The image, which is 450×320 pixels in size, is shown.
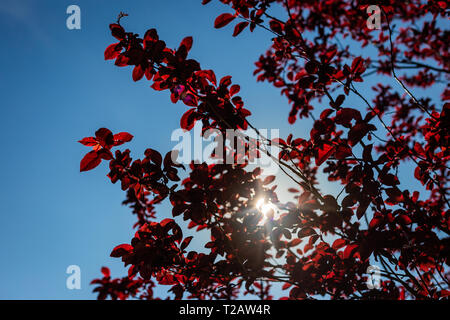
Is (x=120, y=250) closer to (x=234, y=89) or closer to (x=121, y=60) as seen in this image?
(x=121, y=60)

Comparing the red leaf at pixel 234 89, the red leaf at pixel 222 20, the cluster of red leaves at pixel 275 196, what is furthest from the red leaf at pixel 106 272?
the red leaf at pixel 222 20

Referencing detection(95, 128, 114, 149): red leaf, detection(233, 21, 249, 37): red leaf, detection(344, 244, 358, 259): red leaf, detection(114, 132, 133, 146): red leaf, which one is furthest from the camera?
detection(233, 21, 249, 37): red leaf

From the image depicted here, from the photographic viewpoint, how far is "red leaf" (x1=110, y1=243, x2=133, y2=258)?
5.97 feet

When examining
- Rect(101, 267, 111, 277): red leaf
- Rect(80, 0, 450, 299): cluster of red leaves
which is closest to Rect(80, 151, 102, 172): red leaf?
Rect(80, 0, 450, 299): cluster of red leaves

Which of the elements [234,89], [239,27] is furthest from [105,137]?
[239,27]

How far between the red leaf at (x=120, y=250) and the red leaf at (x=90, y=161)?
669 mm

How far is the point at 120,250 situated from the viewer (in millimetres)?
1827

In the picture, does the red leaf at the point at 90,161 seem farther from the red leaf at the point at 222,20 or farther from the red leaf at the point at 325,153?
the red leaf at the point at 325,153

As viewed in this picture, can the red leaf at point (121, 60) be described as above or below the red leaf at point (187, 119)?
above

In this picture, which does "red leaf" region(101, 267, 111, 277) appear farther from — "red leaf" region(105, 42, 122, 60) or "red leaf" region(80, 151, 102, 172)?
"red leaf" region(105, 42, 122, 60)

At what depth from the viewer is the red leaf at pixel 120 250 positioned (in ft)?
5.97

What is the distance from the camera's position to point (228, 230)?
2064 mm

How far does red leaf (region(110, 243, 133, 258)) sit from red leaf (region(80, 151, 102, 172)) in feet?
2.19
